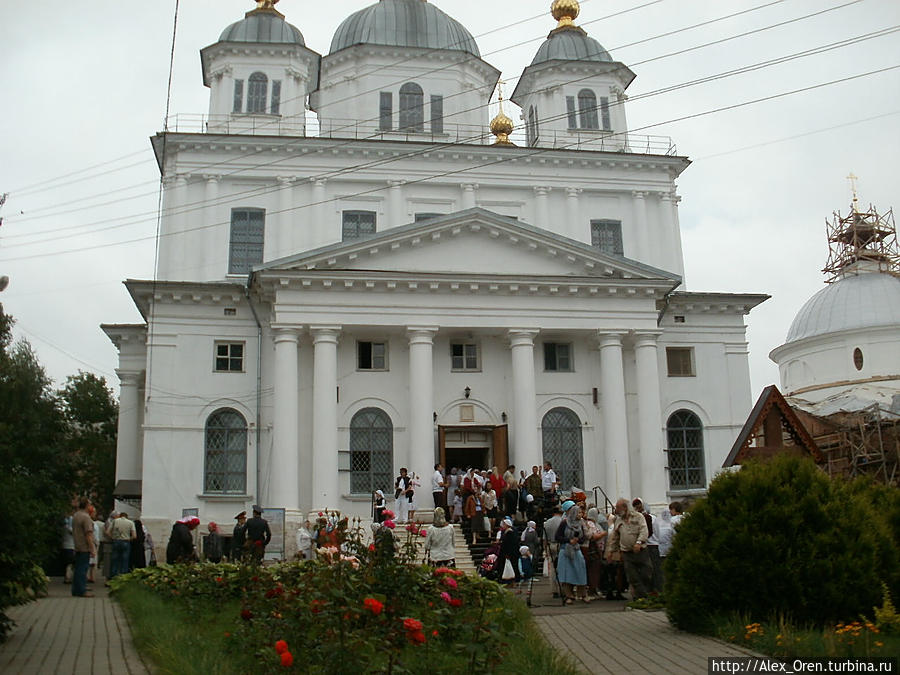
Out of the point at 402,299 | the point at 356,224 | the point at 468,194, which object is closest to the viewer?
the point at 402,299

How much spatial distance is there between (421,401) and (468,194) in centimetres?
907

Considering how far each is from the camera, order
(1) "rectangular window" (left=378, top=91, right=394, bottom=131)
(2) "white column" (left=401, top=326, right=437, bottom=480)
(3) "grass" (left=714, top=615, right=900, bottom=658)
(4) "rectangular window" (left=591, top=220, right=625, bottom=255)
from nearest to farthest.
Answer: (3) "grass" (left=714, top=615, right=900, bottom=658)
(2) "white column" (left=401, top=326, right=437, bottom=480)
(4) "rectangular window" (left=591, top=220, right=625, bottom=255)
(1) "rectangular window" (left=378, top=91, right=394, bottom=131)

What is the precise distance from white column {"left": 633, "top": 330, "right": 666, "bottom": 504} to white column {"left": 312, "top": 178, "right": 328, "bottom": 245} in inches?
416

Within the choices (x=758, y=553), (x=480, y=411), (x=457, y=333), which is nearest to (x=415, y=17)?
(x=457, y=333)

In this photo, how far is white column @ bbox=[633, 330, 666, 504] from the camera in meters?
27.0

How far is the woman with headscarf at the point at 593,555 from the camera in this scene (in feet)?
52.5

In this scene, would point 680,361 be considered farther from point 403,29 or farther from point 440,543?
point 440,543

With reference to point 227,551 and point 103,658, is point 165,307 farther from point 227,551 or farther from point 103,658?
point 103,658

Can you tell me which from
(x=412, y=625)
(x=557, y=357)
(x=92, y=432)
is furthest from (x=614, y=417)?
(x=92, y=432)

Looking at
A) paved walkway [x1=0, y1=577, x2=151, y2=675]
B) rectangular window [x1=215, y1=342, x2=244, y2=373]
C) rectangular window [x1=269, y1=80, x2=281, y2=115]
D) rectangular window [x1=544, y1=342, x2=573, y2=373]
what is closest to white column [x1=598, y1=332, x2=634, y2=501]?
rectangular window [x1=544, y1=342, x2=573, y2=373]

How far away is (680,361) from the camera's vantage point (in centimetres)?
3033

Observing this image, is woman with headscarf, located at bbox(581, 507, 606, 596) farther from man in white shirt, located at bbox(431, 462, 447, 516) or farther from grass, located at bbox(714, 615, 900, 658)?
man in white shirt, located at bbox(431, 462, 447, 516)

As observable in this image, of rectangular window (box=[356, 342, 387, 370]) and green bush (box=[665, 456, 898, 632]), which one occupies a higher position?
rectangular window (box=[356, 342, 387, 370])

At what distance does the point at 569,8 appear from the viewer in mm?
36562
